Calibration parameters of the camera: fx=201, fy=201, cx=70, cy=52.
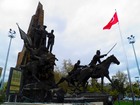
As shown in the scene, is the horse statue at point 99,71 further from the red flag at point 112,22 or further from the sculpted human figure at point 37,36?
the red flag at point 112,22

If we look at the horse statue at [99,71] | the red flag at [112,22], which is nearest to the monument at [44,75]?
the horse statue at [99,71]

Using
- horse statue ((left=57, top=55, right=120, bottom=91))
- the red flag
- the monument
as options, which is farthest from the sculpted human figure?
the red flag

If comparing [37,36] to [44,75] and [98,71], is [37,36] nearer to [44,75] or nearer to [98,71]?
[44,75]

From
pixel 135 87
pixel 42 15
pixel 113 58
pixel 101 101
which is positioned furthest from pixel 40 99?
pixel 135 87

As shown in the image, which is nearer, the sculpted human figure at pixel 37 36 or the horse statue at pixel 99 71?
the horse statue at pixel 99 71

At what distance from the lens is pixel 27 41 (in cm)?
1453

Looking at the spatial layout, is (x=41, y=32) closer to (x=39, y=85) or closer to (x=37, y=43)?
(x=37, y=43)

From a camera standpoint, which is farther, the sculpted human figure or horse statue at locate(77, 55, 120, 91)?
the sculpted human figure

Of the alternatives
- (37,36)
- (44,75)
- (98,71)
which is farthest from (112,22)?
(44,75)

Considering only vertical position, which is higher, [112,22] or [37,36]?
[112,22]

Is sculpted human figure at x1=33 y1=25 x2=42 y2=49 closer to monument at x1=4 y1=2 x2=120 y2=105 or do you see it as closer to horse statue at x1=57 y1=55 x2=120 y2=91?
monument at x1=4 y1=2 x2=120 y2=105

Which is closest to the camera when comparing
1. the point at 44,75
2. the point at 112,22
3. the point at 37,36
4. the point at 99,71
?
the point at 44,75

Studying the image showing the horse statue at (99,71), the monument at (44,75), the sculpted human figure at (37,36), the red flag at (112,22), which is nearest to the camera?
the monument at (44,75)

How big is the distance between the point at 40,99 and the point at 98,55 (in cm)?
568
